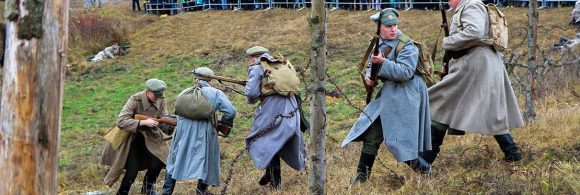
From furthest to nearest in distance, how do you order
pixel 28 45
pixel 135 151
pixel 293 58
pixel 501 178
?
1. pixel 293 58
2. pixel 135 151
3. pixel 501 178
4. pixel 28 45

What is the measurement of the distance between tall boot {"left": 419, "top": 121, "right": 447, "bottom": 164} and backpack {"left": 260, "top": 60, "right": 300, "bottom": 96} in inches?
61.2

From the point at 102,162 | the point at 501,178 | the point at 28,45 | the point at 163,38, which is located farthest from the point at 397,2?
the point at 28,45

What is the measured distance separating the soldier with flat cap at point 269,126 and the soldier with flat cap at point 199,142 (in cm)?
32

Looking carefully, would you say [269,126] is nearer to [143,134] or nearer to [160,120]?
[160,120]

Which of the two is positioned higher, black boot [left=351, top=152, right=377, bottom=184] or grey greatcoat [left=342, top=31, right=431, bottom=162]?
grey greatcoat [left=342, top=31, right=431, bottom=162]

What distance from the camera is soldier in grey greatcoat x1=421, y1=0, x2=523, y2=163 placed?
716 cm

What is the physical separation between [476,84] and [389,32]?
86cm

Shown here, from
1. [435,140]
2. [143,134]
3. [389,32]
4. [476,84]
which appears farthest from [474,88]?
[143,134]

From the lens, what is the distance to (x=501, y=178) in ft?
21.2

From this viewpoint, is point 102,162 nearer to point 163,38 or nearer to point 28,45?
point 28,45

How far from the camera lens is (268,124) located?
8461mm

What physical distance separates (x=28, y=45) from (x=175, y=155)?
388cm

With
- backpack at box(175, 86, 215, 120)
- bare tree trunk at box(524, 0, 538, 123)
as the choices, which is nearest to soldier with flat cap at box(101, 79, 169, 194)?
backpack at box(175, 86, 215, 120)

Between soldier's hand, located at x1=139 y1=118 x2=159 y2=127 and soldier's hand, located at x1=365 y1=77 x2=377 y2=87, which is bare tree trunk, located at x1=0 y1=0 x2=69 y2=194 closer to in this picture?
soldier's hand, located at x1=365 y1=77 x2=377 y2=87
